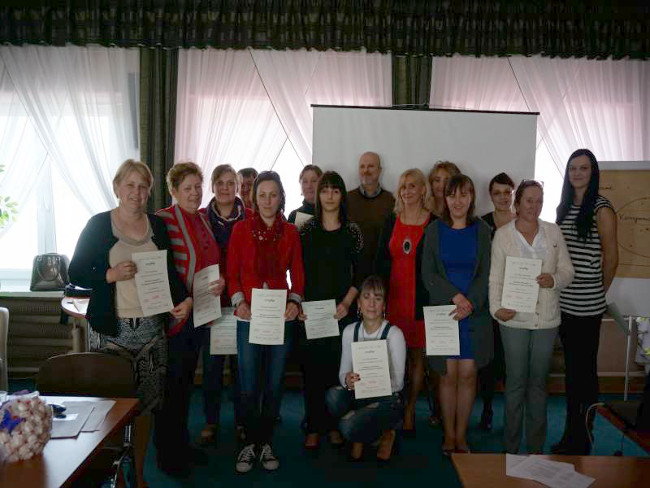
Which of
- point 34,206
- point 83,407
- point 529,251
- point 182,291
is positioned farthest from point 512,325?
point 34,206

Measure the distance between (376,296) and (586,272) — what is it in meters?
1.17

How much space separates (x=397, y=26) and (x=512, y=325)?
116 inches

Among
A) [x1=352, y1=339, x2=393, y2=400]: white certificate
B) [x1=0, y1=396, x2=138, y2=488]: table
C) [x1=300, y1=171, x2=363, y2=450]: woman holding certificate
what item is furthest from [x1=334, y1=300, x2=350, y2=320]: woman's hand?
[x1=0, y1=396, x2=138, y2=488]: table

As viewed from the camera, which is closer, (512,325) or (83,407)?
(83,407)

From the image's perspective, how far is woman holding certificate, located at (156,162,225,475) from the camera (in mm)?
2672

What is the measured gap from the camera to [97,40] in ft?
14.7

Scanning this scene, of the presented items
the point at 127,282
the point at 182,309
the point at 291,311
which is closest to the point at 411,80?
the point at 291,311

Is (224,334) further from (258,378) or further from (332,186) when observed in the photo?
(332,186)

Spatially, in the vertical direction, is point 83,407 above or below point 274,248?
below

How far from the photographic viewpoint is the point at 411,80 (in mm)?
4641

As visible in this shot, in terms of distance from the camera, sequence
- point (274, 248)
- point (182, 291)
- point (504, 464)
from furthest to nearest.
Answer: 1. point (274, 248)
2. point (182, 291)
3. point (504, 464)

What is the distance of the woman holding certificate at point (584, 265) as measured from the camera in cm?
285

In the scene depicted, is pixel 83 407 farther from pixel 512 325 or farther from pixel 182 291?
pixel 512 325

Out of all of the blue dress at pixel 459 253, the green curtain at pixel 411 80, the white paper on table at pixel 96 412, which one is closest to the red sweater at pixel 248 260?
the blue dress at pixel 459 253
